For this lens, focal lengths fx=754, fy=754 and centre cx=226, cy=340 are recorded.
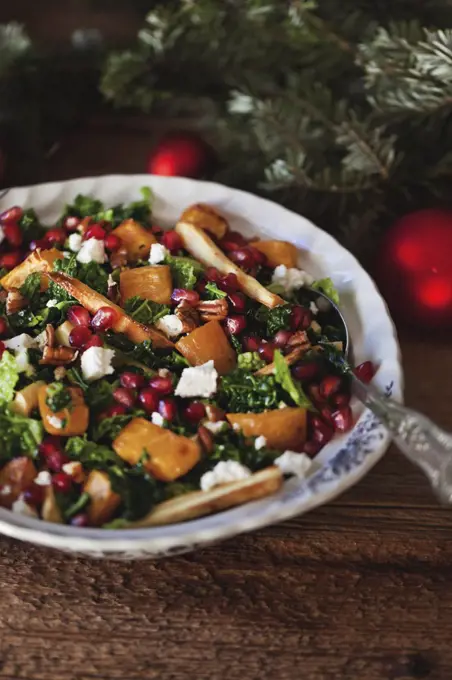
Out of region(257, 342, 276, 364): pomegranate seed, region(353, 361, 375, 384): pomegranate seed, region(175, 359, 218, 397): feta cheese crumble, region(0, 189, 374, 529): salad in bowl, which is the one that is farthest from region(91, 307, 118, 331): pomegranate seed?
region(353, 361, 375, 384): pomegranate seed

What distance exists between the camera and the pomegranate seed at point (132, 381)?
61.8 inches

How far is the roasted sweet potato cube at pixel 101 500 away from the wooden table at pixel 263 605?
241 mm

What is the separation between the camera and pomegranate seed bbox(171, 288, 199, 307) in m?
1.72

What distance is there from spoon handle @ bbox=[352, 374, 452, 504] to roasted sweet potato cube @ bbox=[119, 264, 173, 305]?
591mm

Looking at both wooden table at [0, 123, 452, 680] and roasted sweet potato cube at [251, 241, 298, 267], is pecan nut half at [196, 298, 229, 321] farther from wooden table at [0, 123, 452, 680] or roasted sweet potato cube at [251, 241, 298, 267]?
wooden table at [0, 123, 452, 680]

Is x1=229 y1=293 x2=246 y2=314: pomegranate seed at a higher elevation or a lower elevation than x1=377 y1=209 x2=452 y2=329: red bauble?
higher

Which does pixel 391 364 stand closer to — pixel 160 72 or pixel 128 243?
pixel 128 243

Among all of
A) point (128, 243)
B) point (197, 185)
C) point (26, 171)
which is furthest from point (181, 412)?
point (26, 171)

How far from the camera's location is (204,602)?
60.6 inches

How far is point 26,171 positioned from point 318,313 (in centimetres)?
133

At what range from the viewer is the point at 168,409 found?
152cm

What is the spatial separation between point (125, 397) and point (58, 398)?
134 millimetres

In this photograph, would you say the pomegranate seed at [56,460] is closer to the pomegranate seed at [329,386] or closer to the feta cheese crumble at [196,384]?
the feta cheese crumble at [196,384]

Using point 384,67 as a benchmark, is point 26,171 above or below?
below
